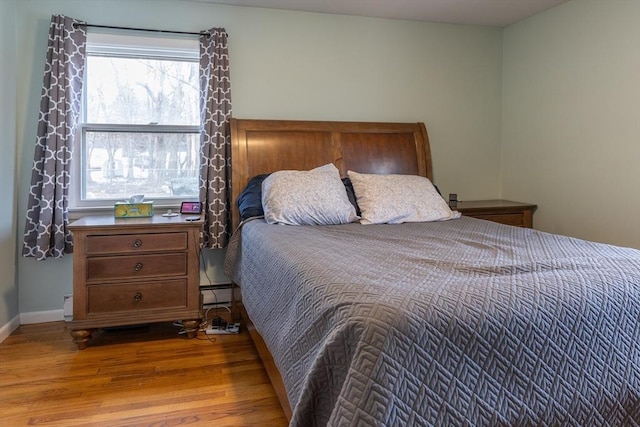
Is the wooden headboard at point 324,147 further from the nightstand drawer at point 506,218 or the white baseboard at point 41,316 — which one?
the white baseboard at point 41,316

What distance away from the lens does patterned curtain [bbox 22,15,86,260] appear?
2777mm

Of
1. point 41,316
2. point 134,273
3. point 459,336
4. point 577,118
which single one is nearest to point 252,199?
point 134,273

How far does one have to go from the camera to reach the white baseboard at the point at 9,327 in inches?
106

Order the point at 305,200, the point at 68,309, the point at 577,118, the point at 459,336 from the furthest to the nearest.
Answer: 1. the point at 577,118
2. the point at 68,309
3. the point at 305,200
4. the point at 459,336

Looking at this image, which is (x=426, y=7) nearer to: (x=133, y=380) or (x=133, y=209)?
(x=133, y=209)

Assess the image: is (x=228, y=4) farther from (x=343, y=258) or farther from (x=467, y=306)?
(x=467, y=306)

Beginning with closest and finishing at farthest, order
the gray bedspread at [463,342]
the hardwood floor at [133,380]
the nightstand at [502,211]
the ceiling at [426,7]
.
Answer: the gray bedspread at [463,342]
the hardwood floor at [133,380]
the ceiling at [426,7]
the nightstand at [502,211]

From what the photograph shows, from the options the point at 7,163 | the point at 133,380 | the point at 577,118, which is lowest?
the point at 133,380

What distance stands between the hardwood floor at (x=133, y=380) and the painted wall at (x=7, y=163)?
0.95 ft

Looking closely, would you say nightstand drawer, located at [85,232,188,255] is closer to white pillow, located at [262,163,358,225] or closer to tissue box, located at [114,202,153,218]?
tissue box, located at [114,202,153,218]

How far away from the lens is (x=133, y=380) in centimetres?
224

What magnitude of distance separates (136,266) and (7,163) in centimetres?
102

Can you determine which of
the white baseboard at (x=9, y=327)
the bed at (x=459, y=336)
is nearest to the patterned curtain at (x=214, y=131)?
the white baseboard at (x=9, y=327)

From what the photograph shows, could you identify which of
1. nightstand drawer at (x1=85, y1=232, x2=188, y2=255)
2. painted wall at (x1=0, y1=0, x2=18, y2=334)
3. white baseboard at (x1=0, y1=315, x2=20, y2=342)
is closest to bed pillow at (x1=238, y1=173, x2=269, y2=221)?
nightstand drawer at (x1=85, y1=232, x2=188, y2=255)
